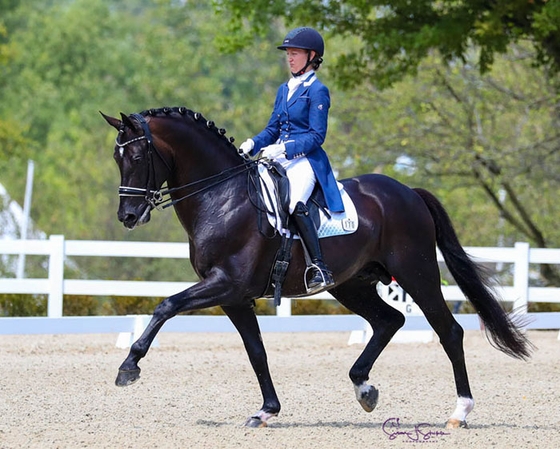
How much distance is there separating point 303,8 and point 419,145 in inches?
226

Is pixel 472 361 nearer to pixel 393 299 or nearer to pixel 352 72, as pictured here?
pixel 393 299

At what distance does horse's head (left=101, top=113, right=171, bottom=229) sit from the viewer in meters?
6.01

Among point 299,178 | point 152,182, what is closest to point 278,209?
point 299,178

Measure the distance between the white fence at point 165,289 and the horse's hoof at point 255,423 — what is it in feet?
14.8

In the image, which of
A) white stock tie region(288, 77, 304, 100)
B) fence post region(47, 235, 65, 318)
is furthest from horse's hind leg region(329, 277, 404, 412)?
fence post region(47, 235, 65, 318)

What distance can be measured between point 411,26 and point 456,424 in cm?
915

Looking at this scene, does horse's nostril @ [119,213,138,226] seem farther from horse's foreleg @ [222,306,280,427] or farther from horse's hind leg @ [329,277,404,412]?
horse's hind leg @ [329,277,404,412]

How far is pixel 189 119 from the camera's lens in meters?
6.34

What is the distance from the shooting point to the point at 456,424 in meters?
6.45

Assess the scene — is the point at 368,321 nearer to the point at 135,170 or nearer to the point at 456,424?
the point at 456,424

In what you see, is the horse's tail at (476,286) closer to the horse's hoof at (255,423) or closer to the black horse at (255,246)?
the black horse at (255,246)

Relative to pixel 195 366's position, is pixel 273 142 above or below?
above

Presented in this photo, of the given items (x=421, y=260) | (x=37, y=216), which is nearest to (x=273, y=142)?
(x=421, y=260)

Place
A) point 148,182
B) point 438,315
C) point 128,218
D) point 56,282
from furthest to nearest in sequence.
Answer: point 56,282, point 438,315, point 148,182, point 128,218
